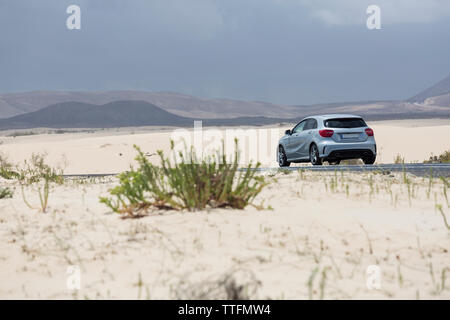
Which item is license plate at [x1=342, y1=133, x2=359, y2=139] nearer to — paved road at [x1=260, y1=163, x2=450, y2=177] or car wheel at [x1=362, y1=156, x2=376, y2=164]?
car wheel at [x1=362, y1=156, x2=376, y2=164]

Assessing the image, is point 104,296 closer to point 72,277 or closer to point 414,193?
point 72,277

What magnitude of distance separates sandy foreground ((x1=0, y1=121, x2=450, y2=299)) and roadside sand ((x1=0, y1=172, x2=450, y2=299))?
0.01m

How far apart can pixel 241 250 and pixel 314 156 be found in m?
11.1

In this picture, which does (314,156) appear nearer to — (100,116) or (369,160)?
(369,160)

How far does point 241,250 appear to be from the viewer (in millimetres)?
5781

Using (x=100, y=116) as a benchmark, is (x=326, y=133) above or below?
below

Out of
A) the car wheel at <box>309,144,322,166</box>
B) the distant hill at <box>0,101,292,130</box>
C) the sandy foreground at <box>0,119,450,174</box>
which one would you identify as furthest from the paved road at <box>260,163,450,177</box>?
the distant hill at <box>0,101,292,130</box>

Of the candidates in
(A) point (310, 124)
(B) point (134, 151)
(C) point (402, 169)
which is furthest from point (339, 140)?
(B) point (134, 151)

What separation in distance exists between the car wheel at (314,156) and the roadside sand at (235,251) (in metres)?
7.76

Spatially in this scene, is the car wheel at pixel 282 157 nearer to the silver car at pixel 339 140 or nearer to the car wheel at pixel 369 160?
the silver car at pixel 339 140

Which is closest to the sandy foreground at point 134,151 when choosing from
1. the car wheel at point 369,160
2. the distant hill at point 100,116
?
the car wheel at point 369,160

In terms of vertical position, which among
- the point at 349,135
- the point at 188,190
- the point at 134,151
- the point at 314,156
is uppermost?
the point at 134,151
